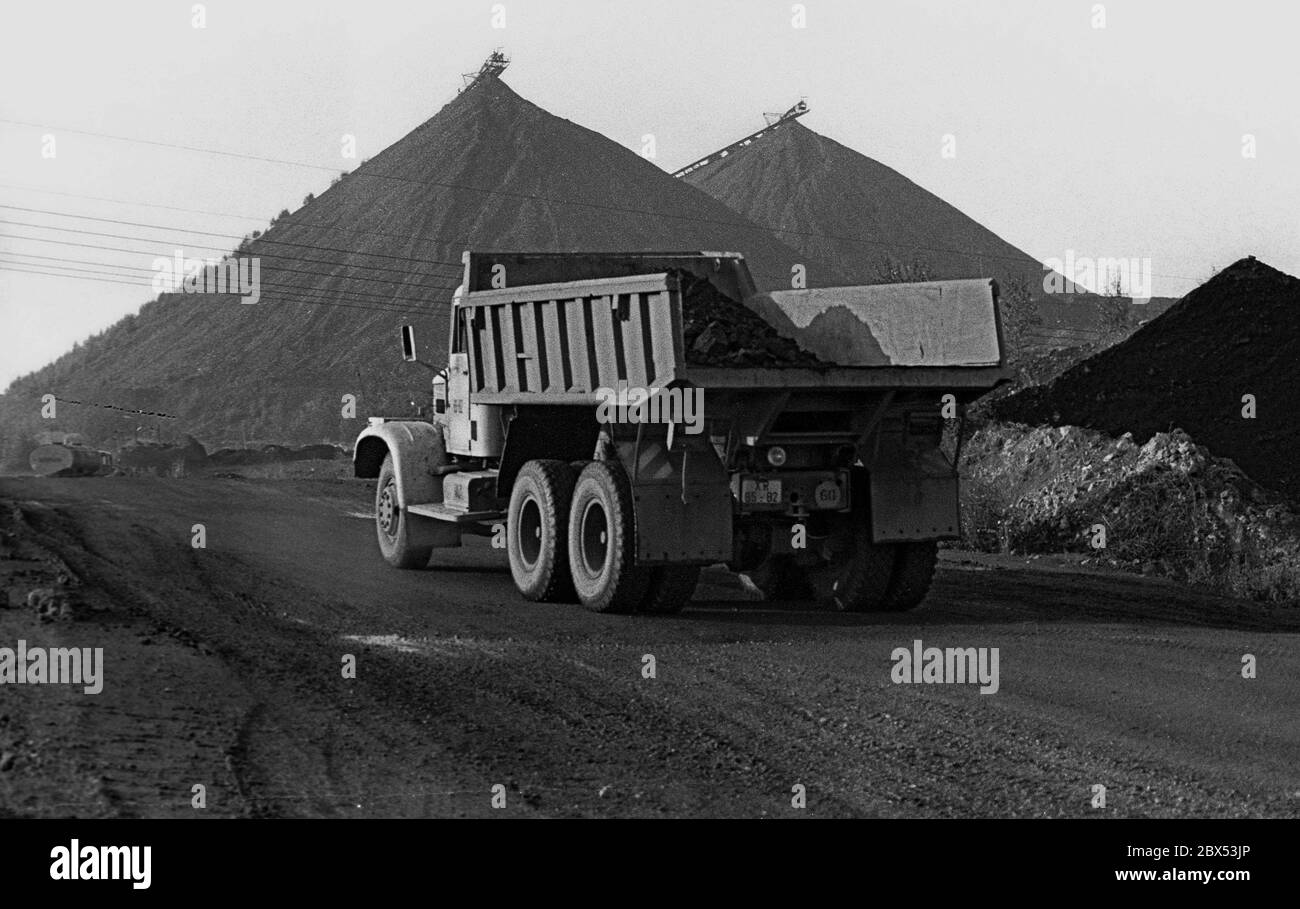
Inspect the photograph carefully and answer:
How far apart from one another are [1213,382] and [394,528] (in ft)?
35.4

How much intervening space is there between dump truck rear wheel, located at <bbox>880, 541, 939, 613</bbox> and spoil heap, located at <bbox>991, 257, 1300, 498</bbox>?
8156 mm

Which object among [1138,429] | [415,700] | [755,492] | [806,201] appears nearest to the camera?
[415,700]

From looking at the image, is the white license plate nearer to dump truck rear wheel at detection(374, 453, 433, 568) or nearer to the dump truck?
the dump truck

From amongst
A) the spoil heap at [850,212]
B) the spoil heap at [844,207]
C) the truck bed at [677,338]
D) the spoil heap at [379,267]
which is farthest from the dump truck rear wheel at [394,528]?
the spoil heap at [844,207]

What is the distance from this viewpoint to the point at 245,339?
355ft

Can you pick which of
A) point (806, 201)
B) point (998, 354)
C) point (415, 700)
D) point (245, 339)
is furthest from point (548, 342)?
point (806, 201)

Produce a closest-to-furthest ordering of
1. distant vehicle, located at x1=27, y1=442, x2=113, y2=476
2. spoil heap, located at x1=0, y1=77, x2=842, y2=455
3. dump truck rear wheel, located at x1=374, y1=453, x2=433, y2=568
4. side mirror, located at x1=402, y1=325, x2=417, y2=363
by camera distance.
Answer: side mirror, located at x1=402, y1=325, x2=417, y2=363, dump truck rear wheel, located at x1=374, y1=453, x2=433, y2=568, distant vehicle, located at x1=27, y1=442, x2=113, y2=476, spoil heap, located at x1=0, y1=77, x2=842, y2=455

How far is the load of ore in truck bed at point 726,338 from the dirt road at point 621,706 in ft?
6.57

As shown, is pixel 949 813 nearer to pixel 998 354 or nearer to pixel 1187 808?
pixel 1187 808

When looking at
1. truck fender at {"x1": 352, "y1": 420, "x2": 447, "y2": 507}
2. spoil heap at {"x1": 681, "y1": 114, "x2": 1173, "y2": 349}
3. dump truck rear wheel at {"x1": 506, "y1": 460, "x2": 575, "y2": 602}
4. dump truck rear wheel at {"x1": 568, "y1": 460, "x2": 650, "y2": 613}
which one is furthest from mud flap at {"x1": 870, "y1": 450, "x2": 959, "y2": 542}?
spoil heap at {"x1": 681, "y1": 114, "x2": 1173, "y2": 349}

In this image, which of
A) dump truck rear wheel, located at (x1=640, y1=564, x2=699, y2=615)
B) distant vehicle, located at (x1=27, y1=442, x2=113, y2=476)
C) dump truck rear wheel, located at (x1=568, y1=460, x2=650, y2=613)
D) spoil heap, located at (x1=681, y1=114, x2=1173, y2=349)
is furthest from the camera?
spoil heap, located at (x1=681, y1=114, x2=1173, y2=349)

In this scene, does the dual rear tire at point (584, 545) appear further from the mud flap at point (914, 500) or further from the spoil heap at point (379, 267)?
the spoil heap at point (379, 267)

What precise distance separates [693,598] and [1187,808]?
8.00 m

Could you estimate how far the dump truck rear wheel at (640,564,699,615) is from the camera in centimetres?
1338
